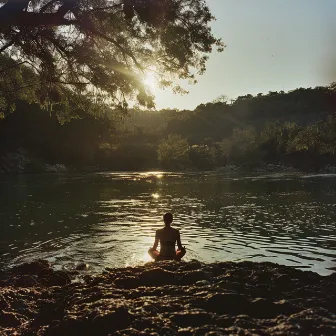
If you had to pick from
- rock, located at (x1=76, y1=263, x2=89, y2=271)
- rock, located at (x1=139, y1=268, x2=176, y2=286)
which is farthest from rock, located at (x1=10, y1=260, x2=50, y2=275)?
rock, located at (x1=139, y1=268, x2=176, y2=286)

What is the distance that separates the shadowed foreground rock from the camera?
6.59 m

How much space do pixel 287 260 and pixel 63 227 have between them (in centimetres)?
1373

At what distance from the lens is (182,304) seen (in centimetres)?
756

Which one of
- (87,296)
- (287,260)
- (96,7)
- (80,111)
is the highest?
(96,7)

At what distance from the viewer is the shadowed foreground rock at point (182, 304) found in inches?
260

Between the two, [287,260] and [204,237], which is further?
[204,237]

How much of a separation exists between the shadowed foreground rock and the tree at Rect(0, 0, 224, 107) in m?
9.32

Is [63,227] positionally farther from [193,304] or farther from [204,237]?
[193,304]

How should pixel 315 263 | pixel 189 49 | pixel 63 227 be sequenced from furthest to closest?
pixel 63 227, pixel 189 49, pixel 315 263

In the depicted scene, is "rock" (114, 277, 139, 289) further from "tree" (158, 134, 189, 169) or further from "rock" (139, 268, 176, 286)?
"tree" (158, 134, 189, 169)

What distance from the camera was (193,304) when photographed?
7.56 metres

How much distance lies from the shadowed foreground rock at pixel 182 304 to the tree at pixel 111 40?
9.32m

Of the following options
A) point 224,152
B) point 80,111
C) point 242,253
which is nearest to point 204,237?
point 242,253

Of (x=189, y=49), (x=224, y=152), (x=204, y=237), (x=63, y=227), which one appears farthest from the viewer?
(x=224, y=152)
